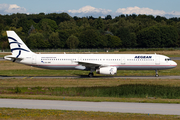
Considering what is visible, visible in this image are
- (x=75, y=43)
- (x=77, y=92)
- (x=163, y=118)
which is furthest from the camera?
(x=75, y=43)

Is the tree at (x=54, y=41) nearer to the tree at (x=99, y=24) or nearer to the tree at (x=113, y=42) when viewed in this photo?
the tree at (x=113, y=42)

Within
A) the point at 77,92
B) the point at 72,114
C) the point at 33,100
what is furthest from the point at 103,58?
the point at 72,114

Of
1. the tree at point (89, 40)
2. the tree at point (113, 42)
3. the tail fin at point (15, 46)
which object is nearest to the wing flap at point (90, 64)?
the tail fin at point (15, 46)

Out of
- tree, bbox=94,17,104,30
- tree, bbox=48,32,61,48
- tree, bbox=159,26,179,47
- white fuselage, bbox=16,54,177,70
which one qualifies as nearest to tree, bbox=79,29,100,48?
tree, bbox=48,32,61,48

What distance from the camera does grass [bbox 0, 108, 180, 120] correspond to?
1550 cm

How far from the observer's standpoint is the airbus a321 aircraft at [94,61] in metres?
39.6

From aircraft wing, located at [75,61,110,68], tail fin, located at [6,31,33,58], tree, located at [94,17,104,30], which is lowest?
aircraft wing, located at [75,61,110,68]

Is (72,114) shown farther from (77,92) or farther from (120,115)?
(77,92)

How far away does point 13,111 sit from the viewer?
56.3ft

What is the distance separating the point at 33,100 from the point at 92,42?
374 ft

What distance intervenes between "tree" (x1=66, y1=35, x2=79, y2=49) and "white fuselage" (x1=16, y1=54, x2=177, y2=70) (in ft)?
288

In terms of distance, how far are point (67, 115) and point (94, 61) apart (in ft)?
80.5

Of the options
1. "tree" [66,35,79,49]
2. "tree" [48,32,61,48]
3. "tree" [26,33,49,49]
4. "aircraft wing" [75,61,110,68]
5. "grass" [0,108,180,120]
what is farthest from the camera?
"tree" [48,32,61,48]

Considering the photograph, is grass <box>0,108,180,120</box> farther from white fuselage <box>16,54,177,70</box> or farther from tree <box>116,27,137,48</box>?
tree <box>116,27,137,48</box>
